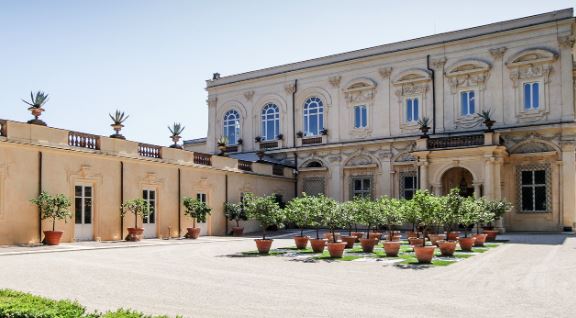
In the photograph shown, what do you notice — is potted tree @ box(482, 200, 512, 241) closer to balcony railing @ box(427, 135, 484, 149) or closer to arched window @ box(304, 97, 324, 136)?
balcony railing @ box(427, 135, 484, 149)

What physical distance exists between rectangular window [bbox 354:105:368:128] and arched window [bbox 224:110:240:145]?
32.0 feet

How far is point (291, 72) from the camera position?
38.3 m

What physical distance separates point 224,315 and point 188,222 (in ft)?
67.2

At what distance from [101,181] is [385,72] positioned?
19308 mm

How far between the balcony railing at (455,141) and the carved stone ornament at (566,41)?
21.9 ft

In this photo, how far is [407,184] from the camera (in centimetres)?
3338

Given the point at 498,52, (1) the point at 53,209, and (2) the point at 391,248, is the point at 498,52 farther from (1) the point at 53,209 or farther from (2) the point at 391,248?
(1) the point at 53,209

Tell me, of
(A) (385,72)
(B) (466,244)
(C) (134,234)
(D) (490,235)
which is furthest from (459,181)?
(C) (134,234)

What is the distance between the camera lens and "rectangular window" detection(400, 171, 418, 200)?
1304 inches

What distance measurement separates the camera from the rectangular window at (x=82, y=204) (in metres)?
22.5

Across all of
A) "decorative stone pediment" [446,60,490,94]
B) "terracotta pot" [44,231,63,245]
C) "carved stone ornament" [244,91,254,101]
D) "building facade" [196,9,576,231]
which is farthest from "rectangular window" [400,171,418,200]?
"terracotta pot" [44,231,63,245]

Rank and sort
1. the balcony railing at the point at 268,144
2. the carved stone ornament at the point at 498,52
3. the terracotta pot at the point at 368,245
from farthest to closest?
1. the balcony railing at the point at 268,144
2. the carved stone ornament at the point at 498,52
3. the terracotta pot at the point at 368,245

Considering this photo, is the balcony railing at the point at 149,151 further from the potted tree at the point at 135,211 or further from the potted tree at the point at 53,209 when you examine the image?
the potted tree at the point at 53,209

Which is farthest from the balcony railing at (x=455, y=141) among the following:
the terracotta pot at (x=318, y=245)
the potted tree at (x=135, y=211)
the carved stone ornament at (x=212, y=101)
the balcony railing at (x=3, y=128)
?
the balcony railing at (x=3, y=128)
